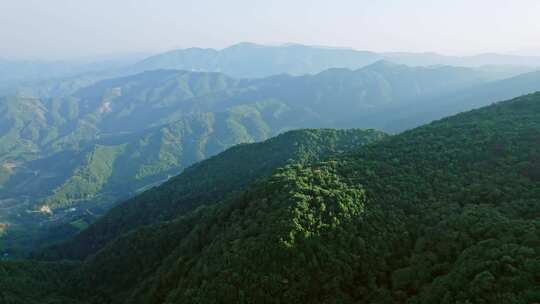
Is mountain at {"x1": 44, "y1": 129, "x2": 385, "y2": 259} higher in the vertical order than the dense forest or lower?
lower

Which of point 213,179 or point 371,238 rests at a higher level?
point 371,238

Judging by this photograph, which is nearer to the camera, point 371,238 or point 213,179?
point 371,238

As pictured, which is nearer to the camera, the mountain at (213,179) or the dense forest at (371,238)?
the dense forest at (371,238)

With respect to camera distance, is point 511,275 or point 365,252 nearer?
point 511,275

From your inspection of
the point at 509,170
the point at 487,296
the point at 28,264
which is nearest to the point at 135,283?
the point at 28,264

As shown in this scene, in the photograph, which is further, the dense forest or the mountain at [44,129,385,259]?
the mountain at [44,129,385,259]

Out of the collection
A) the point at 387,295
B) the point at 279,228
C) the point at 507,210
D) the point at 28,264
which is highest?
the point at 507,210

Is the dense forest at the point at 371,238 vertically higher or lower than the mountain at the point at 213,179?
higher

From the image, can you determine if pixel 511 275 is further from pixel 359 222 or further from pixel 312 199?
pixel 312 199
